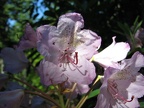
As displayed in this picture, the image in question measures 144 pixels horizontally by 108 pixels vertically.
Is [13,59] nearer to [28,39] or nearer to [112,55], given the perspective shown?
[28,39]

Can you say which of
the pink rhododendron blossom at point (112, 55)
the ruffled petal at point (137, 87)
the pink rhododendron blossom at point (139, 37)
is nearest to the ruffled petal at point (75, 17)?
the pink rhododendron blossom at point (112, 55)

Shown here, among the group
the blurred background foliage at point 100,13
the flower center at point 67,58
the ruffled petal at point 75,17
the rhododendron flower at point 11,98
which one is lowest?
the blurred background foliage at point 100,13

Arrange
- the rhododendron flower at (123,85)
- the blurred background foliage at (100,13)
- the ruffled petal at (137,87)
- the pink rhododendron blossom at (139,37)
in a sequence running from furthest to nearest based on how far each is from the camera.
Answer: the blurred background foliage at (100,13)
the pink rhododendron blossom at (139,37)
the ruffled petal at (137,87)
the rhododendron flower at (123,85)

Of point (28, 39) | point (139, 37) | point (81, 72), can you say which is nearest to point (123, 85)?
point (81, 72)

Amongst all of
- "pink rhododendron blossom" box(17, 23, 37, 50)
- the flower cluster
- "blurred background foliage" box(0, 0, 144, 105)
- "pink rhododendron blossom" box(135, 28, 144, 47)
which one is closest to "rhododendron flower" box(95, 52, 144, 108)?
the flower cluster

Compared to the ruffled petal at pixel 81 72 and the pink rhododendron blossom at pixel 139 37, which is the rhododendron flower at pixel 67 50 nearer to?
the ruffled petal at pixel 81 72

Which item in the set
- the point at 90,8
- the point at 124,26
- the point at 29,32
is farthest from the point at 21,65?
the point at 90,8
